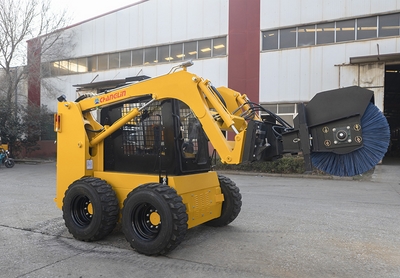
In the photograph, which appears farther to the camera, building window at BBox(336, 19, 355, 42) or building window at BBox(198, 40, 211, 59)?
building window at BBox(198, 40, 211, 59)

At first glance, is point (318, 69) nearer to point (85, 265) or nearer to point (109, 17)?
point (109, 17)

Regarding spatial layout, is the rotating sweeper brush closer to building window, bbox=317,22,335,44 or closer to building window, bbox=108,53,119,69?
building window, bbox=317,22,335,44

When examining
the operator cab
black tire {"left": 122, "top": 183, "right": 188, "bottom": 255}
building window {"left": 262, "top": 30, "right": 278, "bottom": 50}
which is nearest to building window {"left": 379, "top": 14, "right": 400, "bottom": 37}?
building window {"left": 262, "top": 30, "right": 278, "bottom": 50}

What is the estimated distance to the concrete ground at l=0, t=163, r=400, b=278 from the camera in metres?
4.40

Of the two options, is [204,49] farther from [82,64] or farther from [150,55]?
[82,64]

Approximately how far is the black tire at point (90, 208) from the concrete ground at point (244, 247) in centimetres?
22

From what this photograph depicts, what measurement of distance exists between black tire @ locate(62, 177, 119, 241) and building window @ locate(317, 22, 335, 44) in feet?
48.0

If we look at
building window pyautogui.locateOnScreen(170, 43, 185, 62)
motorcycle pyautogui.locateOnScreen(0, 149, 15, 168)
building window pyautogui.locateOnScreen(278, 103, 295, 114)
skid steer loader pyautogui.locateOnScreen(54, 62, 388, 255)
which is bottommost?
motorcycle pyautogui.locateOnScreen(0, 149, 15, 168)

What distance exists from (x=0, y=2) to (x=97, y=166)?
22.5 meters

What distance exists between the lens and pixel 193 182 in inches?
211

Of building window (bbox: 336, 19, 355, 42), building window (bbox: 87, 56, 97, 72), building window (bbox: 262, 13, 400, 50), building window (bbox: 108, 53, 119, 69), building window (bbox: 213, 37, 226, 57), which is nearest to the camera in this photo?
building window (bbox: 262, 13, 400, 50)

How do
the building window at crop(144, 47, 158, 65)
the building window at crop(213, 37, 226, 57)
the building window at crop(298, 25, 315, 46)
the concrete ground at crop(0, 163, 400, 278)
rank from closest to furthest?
1. the concrete ground at crop(0, 163, 400, 278)
2. the building window at crop(298, 25, 315, 46)
3. the building window at crop(213, 37, 226, 57)
4. the building window at crop(144, 47, 158, 65)

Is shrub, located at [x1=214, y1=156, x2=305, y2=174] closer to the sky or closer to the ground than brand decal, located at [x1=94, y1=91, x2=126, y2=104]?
closer to the ground

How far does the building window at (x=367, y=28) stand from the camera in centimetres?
1595
